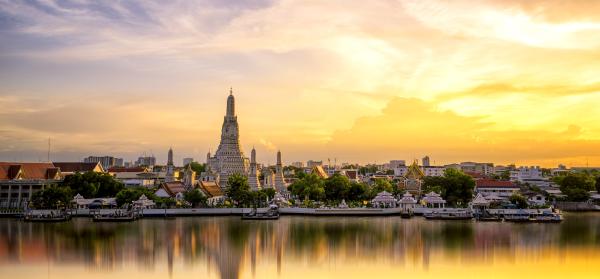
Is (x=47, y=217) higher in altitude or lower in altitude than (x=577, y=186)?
lower

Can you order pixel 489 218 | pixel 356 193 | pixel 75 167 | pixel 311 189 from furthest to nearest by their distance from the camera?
pixel 75 167 → pixel 356 193 → pixel 311 189 → pixel 489 218

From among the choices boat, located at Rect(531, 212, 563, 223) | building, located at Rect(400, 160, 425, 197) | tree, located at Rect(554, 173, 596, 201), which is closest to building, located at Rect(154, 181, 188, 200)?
building, located at Rect(400, 160, 425, 197)

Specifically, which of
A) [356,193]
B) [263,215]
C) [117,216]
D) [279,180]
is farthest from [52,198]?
[279,180]

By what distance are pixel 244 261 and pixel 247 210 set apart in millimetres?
26328

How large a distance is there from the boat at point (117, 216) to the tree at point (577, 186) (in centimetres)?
4423

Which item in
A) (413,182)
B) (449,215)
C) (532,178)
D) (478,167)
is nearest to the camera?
(449,215)

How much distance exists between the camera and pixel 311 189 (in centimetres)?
6234

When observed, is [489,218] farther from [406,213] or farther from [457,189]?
[457,189]

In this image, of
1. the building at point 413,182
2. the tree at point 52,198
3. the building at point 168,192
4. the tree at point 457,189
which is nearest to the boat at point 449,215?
the tree at point 457,189

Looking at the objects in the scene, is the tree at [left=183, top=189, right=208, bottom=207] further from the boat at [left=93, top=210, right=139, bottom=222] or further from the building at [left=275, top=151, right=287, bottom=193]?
the building at [left=275, top=151, right=287, bottom=193]

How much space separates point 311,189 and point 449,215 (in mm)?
14661

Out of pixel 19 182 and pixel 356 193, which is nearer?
pixel 19 182

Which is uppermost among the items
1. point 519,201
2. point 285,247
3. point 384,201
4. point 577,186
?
point 577,186

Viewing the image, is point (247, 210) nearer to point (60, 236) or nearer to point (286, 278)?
point (60, 236)
